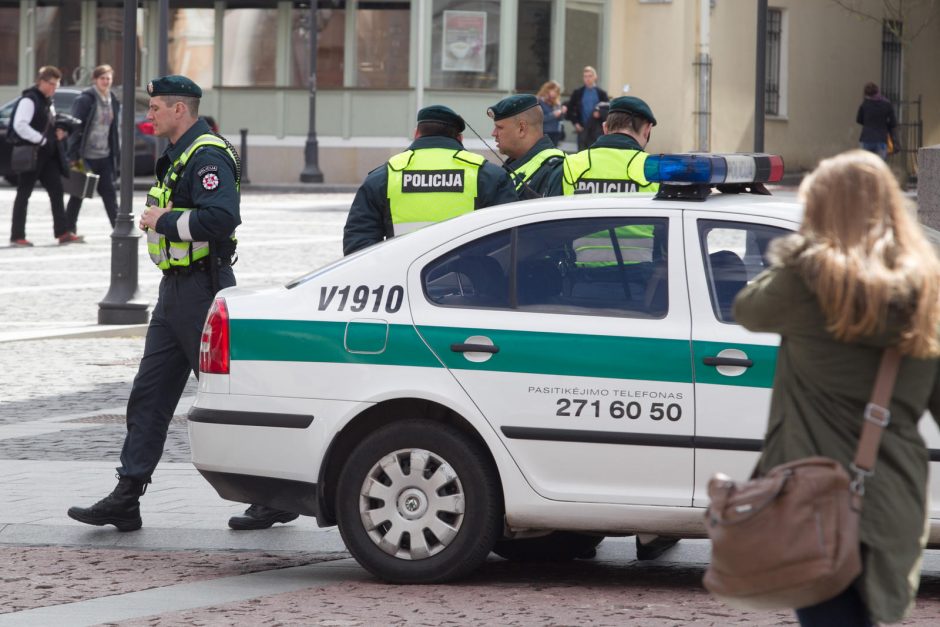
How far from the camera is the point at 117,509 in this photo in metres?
7.54

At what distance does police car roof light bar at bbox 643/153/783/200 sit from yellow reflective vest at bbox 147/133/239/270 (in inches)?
78.1

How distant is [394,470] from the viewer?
6461 mm

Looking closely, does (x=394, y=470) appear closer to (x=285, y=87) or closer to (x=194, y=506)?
(x=194, y=506)

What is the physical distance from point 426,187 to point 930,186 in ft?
16.1

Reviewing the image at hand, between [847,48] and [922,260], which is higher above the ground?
[847,48]

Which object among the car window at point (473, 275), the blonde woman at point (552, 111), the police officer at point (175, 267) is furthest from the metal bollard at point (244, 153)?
the car window at point (473, 275)

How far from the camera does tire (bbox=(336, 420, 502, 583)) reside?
6414mm

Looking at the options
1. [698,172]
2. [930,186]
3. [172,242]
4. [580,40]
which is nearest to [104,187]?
[930,186]

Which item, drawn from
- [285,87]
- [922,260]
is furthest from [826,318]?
[285,87]

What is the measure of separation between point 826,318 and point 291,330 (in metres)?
3.09

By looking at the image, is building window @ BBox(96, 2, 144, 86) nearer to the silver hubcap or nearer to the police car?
the police car

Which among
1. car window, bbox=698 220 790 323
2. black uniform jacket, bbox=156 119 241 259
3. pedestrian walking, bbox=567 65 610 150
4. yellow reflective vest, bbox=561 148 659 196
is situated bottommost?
car window, bbox=698 220 790 323

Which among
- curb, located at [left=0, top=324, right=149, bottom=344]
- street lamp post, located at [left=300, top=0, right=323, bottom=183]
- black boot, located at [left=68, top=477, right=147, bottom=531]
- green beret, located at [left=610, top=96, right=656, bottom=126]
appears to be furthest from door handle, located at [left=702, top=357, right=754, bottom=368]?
street lamp post, located at [left=300, top=0, right=323, bottom=183]

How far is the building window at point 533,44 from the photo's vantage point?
110 ft
